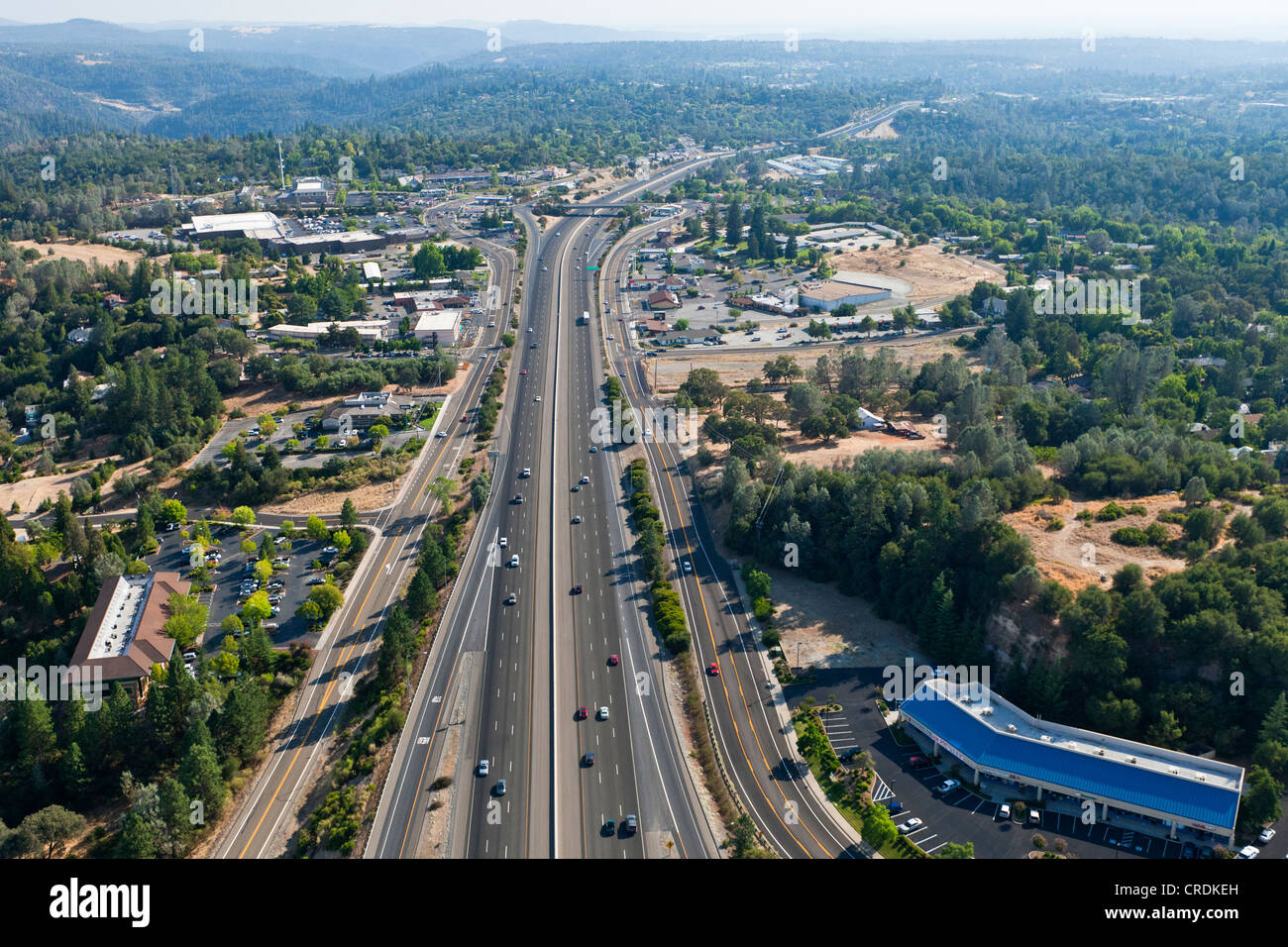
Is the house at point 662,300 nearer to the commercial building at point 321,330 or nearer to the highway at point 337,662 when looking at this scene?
the commercial building at point 321,330

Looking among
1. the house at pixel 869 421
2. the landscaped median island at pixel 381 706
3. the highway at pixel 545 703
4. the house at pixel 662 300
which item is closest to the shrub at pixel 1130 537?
the highway at pixel 545 703

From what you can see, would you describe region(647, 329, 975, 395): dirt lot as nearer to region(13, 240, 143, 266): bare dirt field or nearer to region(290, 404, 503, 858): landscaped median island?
region(290, 404, 503, 858): landscaped median island

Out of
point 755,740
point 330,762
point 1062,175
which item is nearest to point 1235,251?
point 1062,175

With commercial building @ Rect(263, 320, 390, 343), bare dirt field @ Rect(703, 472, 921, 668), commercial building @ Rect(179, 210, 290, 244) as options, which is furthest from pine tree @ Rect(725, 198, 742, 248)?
bare dirt field @ Rect(703, 472, 921, 668)

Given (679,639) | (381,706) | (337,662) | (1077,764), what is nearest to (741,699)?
(679,639)

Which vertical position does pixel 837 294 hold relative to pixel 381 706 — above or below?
above

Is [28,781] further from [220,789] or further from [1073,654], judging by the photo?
[1073,654]

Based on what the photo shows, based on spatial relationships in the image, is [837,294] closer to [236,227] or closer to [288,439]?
[288,439]
